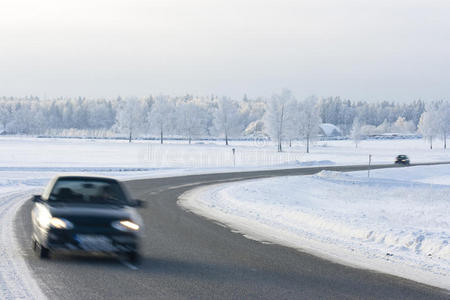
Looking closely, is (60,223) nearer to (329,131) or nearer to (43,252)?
(43,252)

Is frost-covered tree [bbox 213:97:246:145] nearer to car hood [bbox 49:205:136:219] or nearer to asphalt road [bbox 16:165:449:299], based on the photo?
asphalt road [bbox 16:165:449:299]

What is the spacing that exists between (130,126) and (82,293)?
454 feet

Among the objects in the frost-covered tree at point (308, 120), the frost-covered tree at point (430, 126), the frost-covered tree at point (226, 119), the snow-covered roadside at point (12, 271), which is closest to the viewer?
the snow-covered roadside at point (12, 271)

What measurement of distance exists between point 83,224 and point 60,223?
37 cm

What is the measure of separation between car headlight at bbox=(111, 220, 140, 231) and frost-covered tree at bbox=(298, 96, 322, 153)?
9047cm

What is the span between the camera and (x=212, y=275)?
915 centimetres

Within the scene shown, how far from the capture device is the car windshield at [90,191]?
1042 centimetres

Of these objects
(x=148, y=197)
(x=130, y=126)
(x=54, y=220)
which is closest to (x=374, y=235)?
(x=54, y=220)

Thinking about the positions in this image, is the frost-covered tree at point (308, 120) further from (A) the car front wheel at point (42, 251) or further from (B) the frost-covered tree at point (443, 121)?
(A) the car front wheel at point (42, 251)

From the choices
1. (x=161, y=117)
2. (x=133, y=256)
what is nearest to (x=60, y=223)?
(x=133, y=256)

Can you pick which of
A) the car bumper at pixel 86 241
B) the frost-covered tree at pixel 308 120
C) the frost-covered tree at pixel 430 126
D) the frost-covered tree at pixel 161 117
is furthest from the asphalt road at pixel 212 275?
the frost-covered tree at pixel 161 117

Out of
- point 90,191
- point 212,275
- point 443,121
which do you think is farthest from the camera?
point 443,121

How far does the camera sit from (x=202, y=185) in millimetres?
31109

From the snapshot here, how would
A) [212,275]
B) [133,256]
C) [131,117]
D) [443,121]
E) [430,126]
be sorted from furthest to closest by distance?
[131,117], [443,121], [430,126], [133,256], [212,275]
